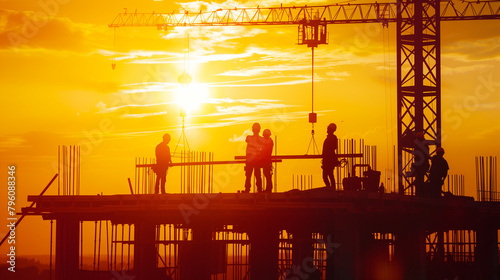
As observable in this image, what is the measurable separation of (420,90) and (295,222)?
19439 millimetres

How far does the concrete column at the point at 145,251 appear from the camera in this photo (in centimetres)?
3353

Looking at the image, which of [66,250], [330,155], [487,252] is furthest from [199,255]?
[487,252]

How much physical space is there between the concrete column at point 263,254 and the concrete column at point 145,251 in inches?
144

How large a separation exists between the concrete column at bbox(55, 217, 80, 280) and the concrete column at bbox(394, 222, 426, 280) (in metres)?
11.8

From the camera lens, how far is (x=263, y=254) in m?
31.6

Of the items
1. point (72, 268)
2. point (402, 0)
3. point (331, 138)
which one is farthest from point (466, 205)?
point (402, 0)

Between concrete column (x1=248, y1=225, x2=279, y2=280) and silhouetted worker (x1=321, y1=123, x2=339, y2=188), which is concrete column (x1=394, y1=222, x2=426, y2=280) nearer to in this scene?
concrete column (x1=248, y1=225, x2=279, y2=280)

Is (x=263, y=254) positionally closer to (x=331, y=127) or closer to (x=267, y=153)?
(x=267, y=153)

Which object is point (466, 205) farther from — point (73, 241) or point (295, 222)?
point (73, 241)

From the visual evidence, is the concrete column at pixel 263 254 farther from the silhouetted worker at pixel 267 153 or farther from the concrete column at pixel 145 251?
the silhouetted worker at pixel 267 153

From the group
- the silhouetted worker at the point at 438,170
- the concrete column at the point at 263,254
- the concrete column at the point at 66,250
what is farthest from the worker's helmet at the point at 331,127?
the concrete column at the point at 66,250

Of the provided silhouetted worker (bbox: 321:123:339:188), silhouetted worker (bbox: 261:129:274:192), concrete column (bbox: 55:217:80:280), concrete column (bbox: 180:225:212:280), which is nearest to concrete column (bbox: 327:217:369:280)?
silhouetted worker (bbox: 321:123:339:188)

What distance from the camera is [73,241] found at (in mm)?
34094

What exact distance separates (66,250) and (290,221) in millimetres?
8166
